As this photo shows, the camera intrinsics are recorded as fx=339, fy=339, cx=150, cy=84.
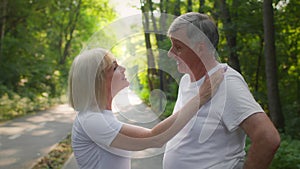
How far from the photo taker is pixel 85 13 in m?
34.3

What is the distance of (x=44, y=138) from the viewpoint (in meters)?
9.88

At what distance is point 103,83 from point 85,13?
33953 mm

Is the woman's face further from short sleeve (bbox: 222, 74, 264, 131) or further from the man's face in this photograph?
short sleeve (bbox: 222, 74, 264, 131)

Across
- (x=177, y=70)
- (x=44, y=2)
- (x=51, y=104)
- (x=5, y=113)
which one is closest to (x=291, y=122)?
(x=177, y=70)

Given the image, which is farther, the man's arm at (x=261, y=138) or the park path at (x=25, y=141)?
the park path at (x=25, y=141)

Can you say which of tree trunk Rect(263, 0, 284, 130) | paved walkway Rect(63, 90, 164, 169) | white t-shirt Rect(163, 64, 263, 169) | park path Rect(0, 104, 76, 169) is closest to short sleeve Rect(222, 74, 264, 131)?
white t-shirt Rect(163, 64, 263, 169)

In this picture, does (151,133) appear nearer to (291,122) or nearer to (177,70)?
(177,70)

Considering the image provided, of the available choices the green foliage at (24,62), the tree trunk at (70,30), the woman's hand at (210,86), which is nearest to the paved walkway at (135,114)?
the woman's hand at (210,86)

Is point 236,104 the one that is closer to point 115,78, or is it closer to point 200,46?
point 200,46

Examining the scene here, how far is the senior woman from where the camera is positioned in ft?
5.41

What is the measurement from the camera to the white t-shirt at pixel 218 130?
1615 millimetres

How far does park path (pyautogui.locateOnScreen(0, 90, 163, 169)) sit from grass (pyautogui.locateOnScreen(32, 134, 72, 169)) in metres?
0.14

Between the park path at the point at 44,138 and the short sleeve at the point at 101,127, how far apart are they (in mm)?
102

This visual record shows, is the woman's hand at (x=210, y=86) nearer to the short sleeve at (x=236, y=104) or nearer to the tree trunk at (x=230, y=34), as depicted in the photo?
the short sleeve at (x=236, y=104)
